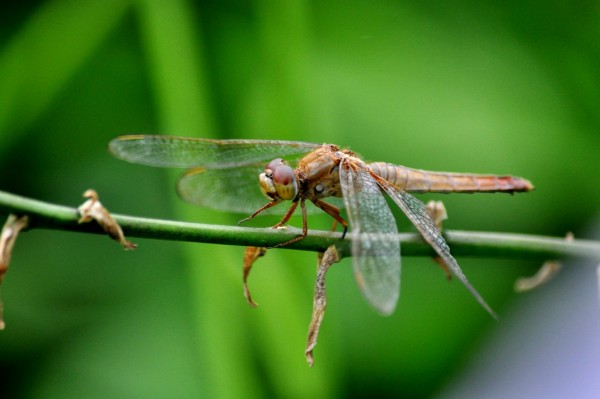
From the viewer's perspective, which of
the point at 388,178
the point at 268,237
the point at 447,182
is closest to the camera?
the point at 268,237

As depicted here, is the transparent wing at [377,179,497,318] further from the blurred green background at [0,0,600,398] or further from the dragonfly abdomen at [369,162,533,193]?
the blurred green background at [0,0,600,398]

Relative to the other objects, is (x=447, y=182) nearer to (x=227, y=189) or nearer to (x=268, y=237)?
(x=227, y=189)

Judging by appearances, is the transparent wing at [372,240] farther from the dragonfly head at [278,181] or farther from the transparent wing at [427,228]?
the dragonfly head at [278,181]

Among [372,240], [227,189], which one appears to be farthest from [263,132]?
[372,240]

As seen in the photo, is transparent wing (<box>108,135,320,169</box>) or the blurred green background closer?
transparent wing (<box>108,135,320,169</box>)

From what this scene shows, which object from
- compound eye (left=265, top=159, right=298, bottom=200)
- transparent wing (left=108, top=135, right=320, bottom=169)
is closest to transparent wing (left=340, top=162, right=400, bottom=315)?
compound eye (left=265, top=159, right=298, bottom=200)

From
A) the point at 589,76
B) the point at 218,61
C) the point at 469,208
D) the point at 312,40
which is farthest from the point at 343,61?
the point at 589,76

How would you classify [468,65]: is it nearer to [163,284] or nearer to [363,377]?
[363,377]
